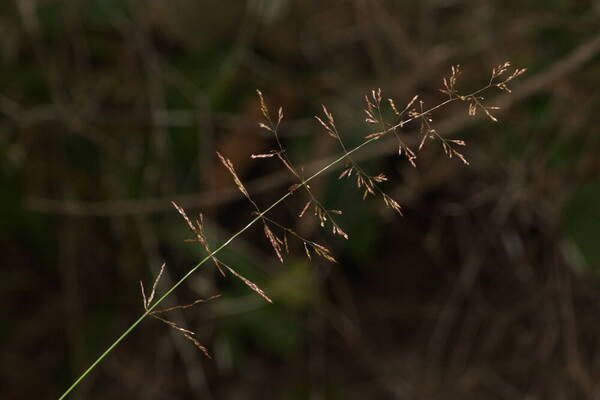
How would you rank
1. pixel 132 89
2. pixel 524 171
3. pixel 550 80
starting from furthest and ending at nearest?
pixel 132 89 < pixel 524 171 < pixel 550 80

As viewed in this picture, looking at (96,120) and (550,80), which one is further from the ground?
(550,80)

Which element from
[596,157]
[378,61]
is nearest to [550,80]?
[596,157]

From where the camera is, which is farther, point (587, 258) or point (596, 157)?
point (596, 157)


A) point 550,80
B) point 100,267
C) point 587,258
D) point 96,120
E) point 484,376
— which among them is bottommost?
point 484,376

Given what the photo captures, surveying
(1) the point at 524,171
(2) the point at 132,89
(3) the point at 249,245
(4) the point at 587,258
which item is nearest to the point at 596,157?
(1) the point at 524,171

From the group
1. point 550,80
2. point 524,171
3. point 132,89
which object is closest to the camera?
point 550,80

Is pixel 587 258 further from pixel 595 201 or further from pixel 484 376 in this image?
pixel 484 376

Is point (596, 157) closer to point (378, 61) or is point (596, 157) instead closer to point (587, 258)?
point (587, 258)
